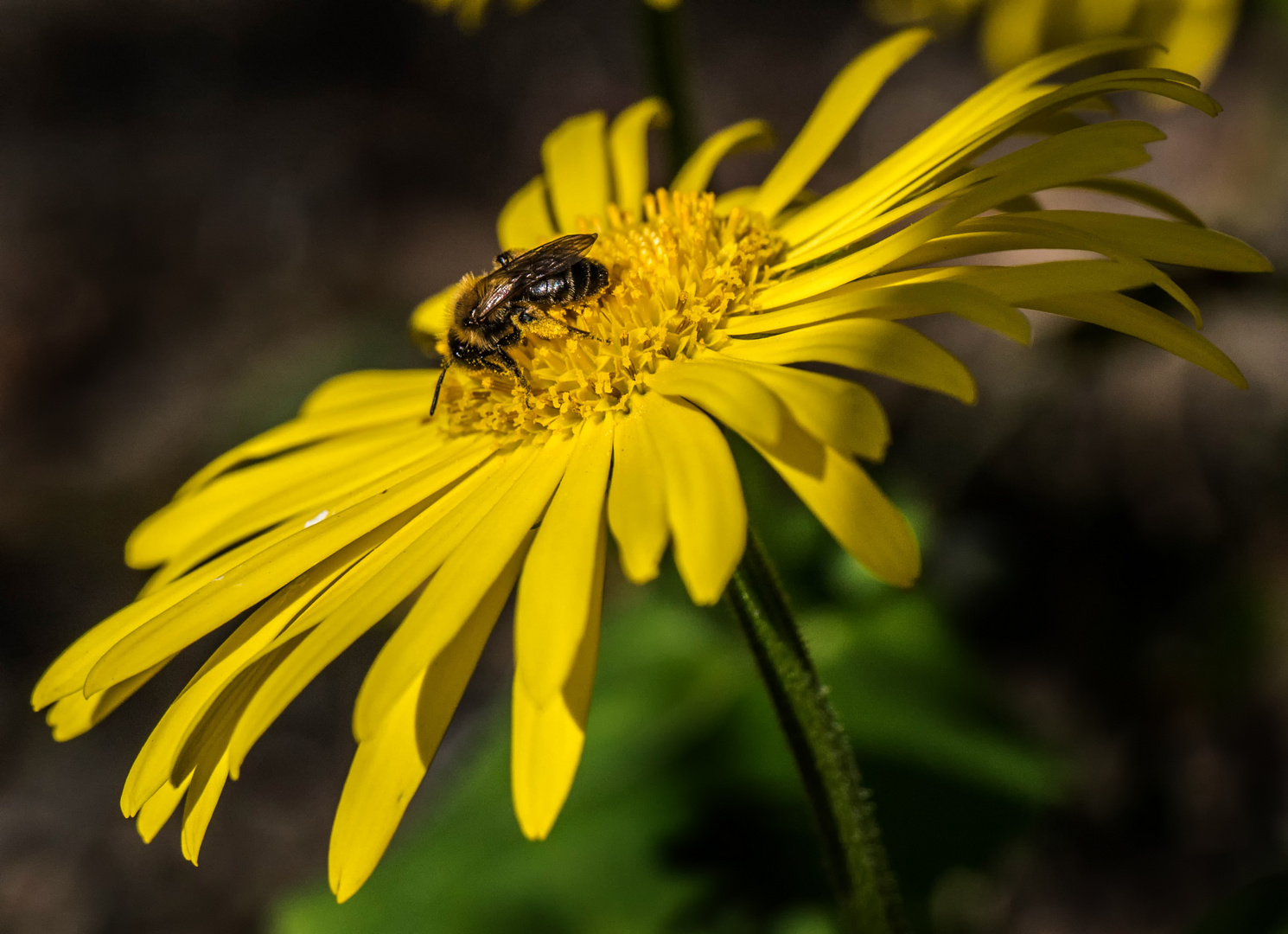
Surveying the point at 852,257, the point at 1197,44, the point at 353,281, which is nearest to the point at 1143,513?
the point at 1197,44

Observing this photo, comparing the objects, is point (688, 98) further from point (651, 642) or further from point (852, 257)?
point (651, 642)

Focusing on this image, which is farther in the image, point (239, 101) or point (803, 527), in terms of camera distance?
point (239, 101)

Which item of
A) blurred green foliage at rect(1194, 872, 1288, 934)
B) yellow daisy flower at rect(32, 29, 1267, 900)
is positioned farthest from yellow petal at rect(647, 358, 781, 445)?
blurred green foliage at rect(1194, 872, 1288, 934)

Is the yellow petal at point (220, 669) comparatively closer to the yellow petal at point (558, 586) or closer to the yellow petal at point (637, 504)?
the yellow petal at point (558, 586)

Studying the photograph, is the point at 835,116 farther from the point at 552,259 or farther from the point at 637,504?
the point at 637,504

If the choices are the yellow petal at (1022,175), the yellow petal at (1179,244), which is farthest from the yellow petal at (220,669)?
the yellow petal at (1179,244)
